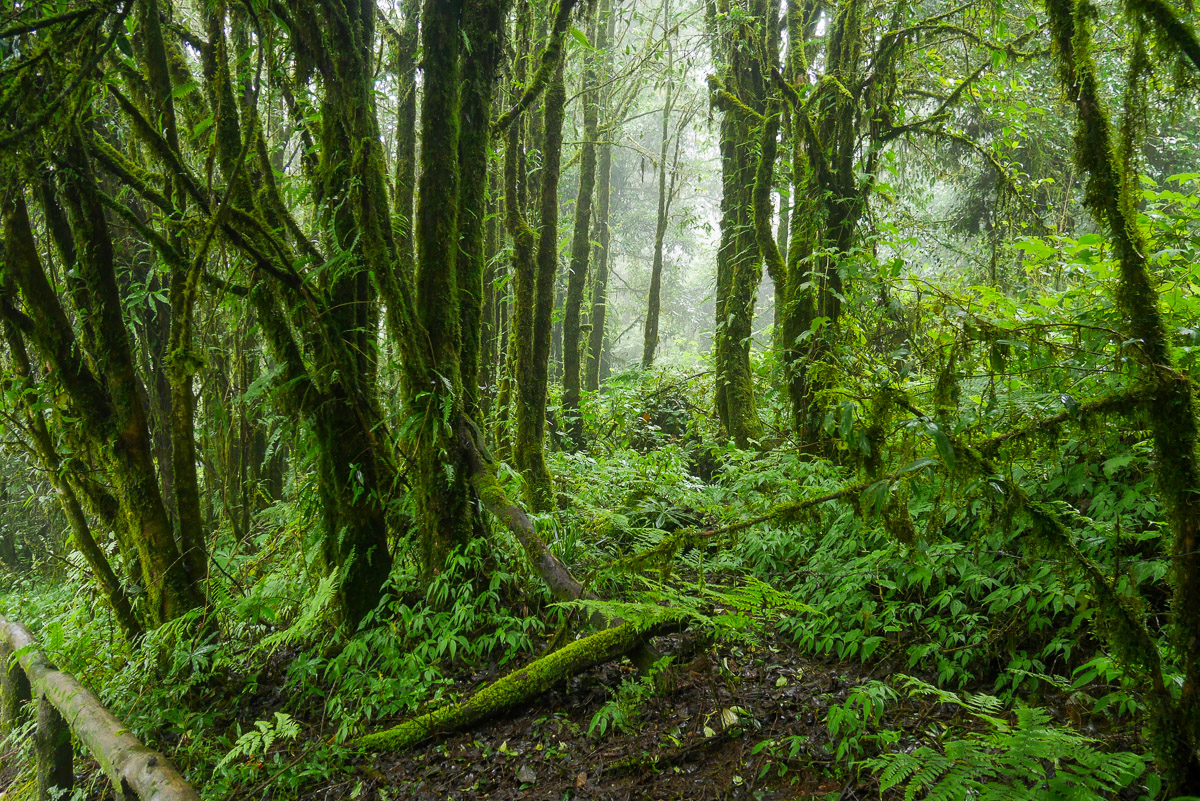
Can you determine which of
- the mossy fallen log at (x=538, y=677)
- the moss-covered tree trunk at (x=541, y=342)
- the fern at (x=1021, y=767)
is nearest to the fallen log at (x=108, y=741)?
the mossy fallen log at (x=538, y=677)

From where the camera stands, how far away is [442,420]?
4547 millimetres

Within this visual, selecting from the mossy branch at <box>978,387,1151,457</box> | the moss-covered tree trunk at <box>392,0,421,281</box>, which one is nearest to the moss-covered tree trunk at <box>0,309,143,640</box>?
the moss-covered tree trunk at <box>392,0,421,281</box>

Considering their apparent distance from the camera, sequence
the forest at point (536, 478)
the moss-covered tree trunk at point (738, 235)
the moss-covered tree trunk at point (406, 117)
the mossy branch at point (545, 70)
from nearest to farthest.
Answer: the forest at point (536, 478), the mossy branch at point (545, 70), the moss-covered tree trunk at point (406, 117), the moss-covered tree trunk at point (738, 235)

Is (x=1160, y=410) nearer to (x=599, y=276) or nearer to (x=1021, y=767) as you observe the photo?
(x=1021, y=767)

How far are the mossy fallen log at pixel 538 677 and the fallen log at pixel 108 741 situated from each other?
963mm

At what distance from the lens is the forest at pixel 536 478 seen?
236 cm

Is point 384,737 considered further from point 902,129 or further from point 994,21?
point 902,129

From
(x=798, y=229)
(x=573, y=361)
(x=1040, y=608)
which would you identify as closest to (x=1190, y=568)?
(x=1040, y=608)

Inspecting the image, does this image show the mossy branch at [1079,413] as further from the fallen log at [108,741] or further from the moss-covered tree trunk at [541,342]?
the moss-covered tree trunk at [541,342]

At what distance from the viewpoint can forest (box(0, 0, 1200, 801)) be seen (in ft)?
7.74

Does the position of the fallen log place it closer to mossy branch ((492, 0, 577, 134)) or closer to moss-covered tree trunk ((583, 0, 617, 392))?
mossy branch ((492, 0, 577, 134))

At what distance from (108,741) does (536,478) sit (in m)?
3.72

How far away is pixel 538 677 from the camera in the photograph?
3.56 m

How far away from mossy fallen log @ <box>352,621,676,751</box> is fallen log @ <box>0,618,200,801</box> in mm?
963
